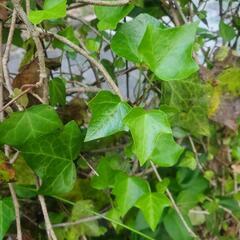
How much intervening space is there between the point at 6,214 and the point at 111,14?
302 mm

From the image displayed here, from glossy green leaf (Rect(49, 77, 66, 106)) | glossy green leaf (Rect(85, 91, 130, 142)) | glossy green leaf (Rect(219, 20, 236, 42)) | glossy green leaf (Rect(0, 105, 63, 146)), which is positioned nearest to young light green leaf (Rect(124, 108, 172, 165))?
glossy green leaf (Rect(85, 91, 130, 142))

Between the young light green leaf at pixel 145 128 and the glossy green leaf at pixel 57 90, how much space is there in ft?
0.90

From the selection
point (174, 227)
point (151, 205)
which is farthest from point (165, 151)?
point (174, 227)

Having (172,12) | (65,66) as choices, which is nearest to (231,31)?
(172,12)

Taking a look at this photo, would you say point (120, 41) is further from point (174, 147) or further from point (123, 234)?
point (123, 234)

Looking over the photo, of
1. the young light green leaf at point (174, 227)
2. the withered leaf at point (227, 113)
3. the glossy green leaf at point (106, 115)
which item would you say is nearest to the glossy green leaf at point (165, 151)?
the glossy green leaf at point (106, 115)

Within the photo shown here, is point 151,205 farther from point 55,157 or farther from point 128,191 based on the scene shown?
point 55,157

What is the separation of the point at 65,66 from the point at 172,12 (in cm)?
71

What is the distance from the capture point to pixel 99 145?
893 mm

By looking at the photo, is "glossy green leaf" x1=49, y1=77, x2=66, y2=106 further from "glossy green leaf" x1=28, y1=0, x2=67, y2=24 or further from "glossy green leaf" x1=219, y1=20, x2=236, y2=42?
"glossy green leaf" x1=219, y1=20, x2=236, y2=42

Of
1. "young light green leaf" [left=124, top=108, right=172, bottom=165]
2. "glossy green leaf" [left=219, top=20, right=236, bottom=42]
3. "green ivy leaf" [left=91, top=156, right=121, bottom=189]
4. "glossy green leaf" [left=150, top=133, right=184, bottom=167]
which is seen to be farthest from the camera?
"glossy green leaf" [left=219, top=20, right=236, bottom=42]

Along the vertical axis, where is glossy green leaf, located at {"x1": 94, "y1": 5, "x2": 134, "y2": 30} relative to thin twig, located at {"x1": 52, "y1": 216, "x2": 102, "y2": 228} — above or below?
above

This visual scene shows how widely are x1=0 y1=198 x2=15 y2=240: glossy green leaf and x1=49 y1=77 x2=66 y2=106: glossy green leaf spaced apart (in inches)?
7.3

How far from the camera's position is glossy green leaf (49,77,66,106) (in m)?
0.73
